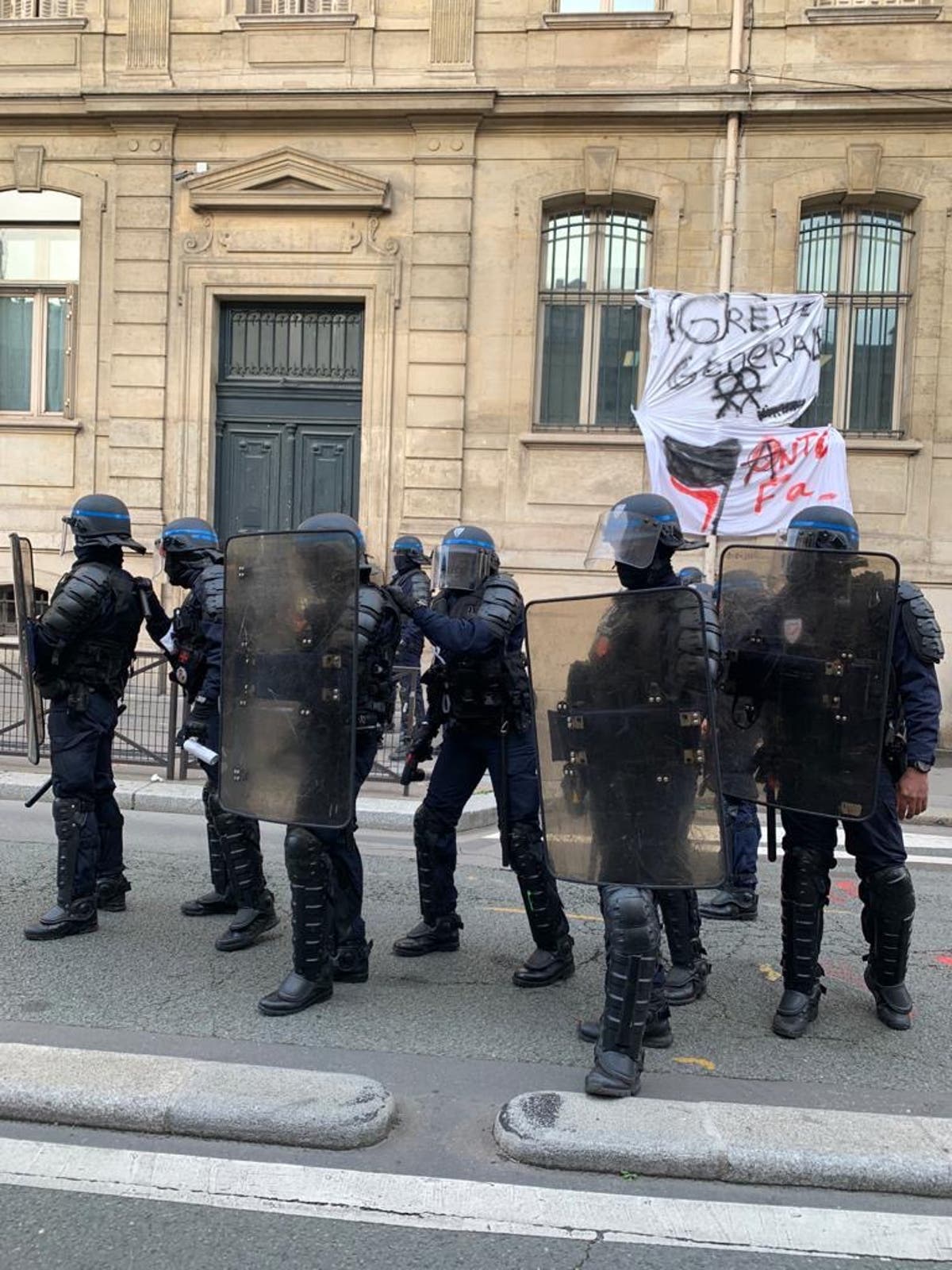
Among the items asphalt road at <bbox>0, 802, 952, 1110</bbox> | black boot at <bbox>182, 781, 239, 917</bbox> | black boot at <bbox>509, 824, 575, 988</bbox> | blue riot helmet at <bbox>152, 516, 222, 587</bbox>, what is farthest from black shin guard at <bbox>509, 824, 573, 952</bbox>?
blue riot helmet at <bbox>152, 516, 222, 587</bbox>

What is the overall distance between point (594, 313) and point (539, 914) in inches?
369

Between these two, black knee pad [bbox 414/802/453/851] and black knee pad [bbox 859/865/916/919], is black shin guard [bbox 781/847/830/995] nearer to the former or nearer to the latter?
black knee pad [bbox 859/865/916/919]

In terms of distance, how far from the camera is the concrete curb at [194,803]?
7660mm

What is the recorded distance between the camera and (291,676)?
4.08 meters

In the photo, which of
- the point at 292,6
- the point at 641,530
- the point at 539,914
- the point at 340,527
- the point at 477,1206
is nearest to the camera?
the point at 477,1206

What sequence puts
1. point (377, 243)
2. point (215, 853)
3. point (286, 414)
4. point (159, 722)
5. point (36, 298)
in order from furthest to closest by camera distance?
point (36, 298), point (286, 414), point (377, 243), point (159, 722), point (215, 853)

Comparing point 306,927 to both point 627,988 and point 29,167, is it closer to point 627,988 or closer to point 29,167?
point 627,988

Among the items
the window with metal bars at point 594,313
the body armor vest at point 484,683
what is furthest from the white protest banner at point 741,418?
the body armor vest at point 484,683

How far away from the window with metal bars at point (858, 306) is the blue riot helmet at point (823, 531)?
8.59 m

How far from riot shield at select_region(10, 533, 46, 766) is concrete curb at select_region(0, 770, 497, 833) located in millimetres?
2344

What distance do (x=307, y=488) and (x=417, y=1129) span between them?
10253 mm

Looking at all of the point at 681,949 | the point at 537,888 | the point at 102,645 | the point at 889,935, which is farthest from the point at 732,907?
the point at 102,645

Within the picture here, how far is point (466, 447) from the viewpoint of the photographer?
12328 mm

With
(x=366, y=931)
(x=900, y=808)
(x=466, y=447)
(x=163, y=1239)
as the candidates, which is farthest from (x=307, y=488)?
(x=163, y=1239)
